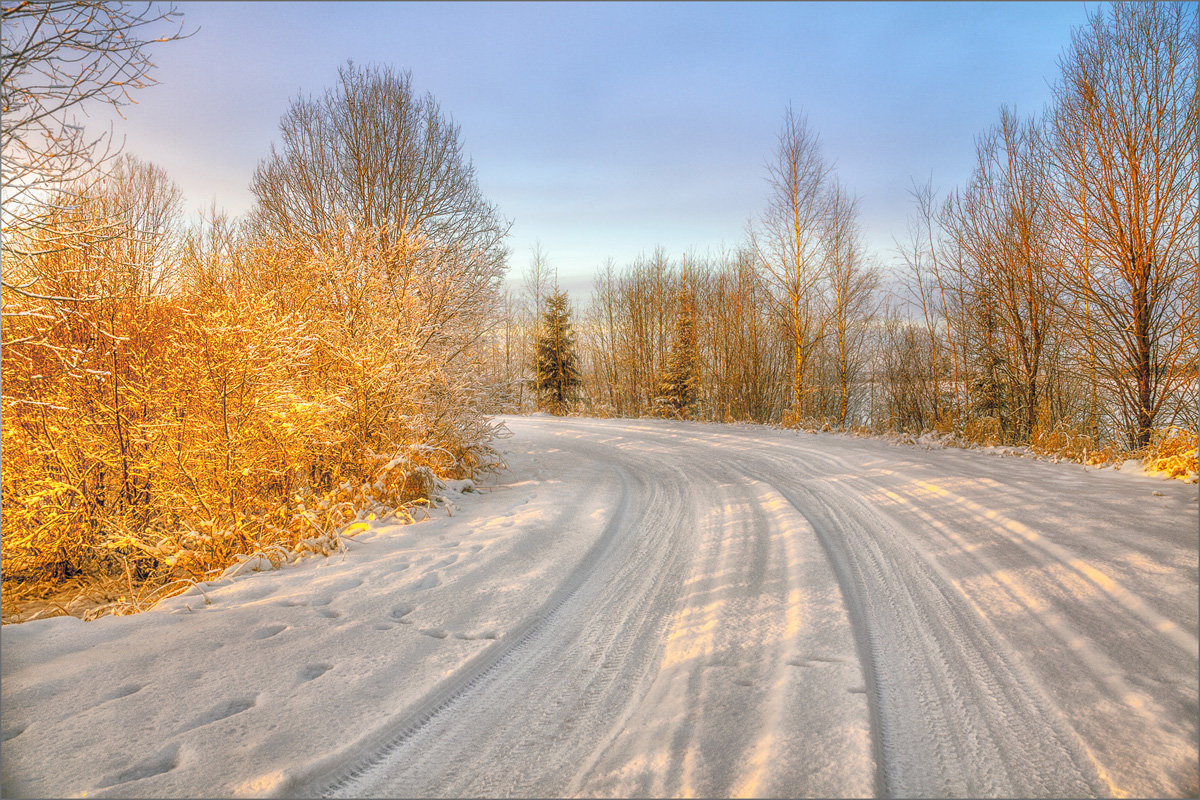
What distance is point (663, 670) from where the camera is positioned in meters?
2.29

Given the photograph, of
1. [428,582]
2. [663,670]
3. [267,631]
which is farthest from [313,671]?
[663,670]

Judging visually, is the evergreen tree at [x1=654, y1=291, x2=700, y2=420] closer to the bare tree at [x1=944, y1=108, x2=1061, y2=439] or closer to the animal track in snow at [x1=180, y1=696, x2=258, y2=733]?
the bare tree at [x1=944, y1=108, x2=1061, y2=439]

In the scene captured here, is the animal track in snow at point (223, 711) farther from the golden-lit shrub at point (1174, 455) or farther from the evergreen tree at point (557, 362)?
the evergreen tree at point (557, 362)

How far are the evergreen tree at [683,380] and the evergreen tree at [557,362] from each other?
6852 mm

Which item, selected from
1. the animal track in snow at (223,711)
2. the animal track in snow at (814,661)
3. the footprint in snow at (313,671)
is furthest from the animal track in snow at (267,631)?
the animal track in snow at (814,661)

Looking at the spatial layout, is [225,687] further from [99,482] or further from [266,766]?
[99,482]

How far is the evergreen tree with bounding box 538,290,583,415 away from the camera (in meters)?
26.5

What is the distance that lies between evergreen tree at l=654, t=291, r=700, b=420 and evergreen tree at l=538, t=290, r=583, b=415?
22.5 ft

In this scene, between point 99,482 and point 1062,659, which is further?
point 99,482

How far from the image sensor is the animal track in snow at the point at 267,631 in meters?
2.62

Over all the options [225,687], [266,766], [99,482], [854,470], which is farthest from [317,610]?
[854,470]

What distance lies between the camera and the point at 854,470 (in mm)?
6898

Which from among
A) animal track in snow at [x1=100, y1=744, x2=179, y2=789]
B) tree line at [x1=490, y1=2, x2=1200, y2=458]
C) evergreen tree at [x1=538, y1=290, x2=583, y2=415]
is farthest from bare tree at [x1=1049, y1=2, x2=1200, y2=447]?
evergreen tree at [x1=538, y1=290, x2=583, y2=415]

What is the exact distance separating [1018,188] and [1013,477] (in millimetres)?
8297
